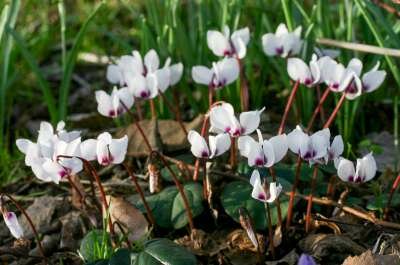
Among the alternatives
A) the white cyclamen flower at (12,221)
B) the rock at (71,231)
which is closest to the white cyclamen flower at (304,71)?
the rock at (71,231)

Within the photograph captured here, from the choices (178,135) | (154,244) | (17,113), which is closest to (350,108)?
(178,135)

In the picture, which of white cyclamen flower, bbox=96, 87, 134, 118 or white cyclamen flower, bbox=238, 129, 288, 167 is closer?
white cyclamen flower, bbox=238, 129, 288, 167

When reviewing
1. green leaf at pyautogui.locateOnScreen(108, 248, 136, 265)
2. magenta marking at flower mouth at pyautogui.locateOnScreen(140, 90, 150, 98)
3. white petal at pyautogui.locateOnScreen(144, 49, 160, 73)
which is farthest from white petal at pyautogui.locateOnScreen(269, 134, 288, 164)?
white petal at pyautogui.locateOnScreen(144, 49, 160, 73)

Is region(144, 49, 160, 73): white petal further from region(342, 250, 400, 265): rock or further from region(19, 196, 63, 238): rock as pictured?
region(342, 250, 400, 265): rock

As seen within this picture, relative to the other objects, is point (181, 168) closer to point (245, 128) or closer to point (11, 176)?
point (245, 128)

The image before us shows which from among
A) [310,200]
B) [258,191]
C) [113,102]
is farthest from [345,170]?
[113,102]

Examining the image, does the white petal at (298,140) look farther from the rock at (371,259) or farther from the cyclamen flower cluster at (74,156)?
the cyclamen flower cluster at (74,156)
